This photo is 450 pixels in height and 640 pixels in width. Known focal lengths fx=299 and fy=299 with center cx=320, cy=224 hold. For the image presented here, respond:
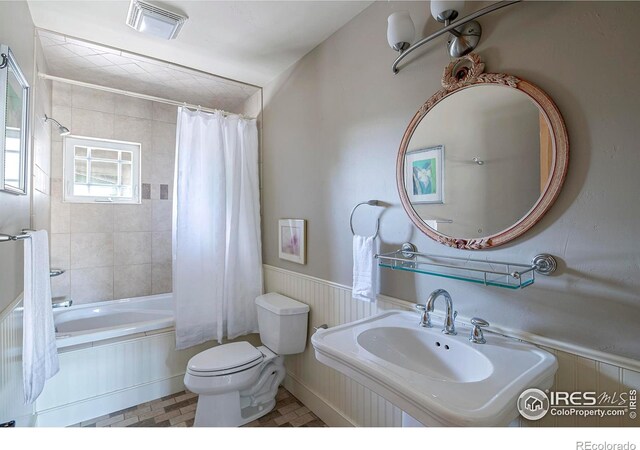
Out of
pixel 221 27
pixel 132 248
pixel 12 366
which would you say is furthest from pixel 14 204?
pixel 132 248

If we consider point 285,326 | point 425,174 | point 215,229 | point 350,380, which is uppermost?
point 425,174

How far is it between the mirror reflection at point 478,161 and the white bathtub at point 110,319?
6.85ft

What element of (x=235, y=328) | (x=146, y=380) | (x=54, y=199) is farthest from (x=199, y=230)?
(x=54, y=199)

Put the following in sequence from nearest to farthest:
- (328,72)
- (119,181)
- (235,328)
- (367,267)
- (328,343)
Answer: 1. (328,343)
2. (367,267)
3. (328,72)
4. (235,328)
5. (119,181)

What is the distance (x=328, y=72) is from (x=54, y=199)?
253 centimetres

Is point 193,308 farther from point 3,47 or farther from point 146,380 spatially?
point 3,47

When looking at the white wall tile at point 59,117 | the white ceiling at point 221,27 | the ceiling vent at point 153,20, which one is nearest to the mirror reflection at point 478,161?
the white ceiling at point 221,27

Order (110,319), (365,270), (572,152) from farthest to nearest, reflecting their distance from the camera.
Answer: (110,319) → (365,270) → (572,152)

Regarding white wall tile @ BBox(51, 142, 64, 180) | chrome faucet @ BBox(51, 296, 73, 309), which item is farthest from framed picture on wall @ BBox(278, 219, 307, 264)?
white wall tile @ BBox(51, 142, 64, 180)

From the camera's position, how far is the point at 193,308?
A: 227cm

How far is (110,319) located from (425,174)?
2.92 meters

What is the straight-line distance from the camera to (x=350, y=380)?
68.4 inches

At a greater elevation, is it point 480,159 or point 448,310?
point 480,159

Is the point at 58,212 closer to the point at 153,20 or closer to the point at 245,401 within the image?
the point at 153,20
